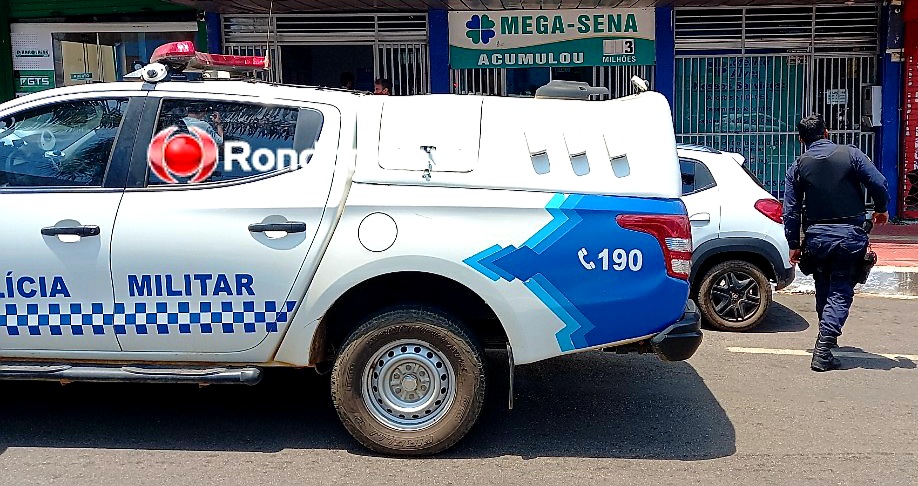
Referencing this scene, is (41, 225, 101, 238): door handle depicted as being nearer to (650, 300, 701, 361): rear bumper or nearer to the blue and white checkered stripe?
the blue and white checkered stripe

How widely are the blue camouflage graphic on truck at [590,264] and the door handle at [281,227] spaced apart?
0.79m

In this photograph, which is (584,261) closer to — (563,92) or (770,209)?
(563,92)

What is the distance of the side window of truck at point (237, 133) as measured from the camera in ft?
14.6

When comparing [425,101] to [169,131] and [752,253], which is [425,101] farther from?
[752,253]

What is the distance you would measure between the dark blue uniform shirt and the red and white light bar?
3559 mm

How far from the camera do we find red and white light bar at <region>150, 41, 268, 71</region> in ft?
15.8

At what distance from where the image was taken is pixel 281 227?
4.32 meters

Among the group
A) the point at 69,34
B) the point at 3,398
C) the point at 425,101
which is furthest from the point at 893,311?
the point at 69,34

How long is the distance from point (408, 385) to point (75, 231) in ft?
5.68

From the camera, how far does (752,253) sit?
7.34 meters

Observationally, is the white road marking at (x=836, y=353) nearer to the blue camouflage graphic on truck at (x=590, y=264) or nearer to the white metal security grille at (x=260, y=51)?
the blue camouflage graphic on truck at (x=590, y=264)

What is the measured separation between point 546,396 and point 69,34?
10.6 meters

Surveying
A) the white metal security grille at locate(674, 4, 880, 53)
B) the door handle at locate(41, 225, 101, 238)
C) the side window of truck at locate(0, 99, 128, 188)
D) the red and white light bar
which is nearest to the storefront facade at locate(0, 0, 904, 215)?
the white metal security grille at locate(674, 4, 880, 53)

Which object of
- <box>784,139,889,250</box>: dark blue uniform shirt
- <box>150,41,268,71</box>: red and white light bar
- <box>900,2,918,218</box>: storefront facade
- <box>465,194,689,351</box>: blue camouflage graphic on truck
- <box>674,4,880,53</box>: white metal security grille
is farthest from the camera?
<box>674,4,880,53</box>: white metal security grille
